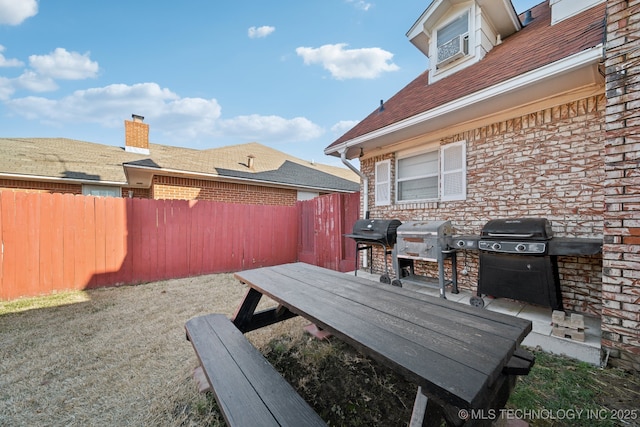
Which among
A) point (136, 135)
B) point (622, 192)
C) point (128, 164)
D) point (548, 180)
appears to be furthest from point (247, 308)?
point (136, 135)

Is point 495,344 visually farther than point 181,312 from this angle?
No

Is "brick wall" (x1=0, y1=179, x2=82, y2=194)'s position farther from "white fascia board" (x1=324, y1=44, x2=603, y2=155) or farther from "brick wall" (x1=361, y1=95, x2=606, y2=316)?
"brick wall" (x1=361, y1=95, x2=606, y2=316)

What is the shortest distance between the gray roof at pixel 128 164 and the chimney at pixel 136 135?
0.91 feet

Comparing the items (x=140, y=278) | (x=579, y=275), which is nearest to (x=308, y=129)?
(x=140, y=278)

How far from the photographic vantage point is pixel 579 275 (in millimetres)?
3064

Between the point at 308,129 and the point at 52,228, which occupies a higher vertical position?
the point at 308,129

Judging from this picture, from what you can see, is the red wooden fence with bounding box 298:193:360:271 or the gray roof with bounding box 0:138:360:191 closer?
the red wooden fence with bounding box 298:193:360:271

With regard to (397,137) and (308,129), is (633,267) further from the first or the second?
(308,129)

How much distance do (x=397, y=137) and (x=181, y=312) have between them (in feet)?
15.8

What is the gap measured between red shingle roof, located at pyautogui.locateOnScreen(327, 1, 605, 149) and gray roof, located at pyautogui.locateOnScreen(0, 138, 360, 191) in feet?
13.9

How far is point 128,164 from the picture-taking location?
20.4 ft

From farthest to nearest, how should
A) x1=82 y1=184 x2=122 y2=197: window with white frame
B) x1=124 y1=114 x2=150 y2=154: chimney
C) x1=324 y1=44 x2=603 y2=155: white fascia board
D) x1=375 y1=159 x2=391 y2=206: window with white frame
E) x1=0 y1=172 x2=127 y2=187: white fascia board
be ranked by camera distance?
x1=124 y1=114 x2=150 y2=154: chimney, x1=82 y1=184 x2=122 y2=197: window with white frame, x1=0 y1=172 x2=127 y2=187: white fascia board, x1=375 y1=159 x2=391 y2=206: window with white frame, x1=324 y1=44 x2=603 y2=155: white fascia board

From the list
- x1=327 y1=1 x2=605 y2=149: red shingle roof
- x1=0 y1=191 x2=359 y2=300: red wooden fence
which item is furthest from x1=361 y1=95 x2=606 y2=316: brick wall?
x1=0 y1=191 x2=359 y2=300: red wooden fence

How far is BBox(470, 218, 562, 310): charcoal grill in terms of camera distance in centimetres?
268
